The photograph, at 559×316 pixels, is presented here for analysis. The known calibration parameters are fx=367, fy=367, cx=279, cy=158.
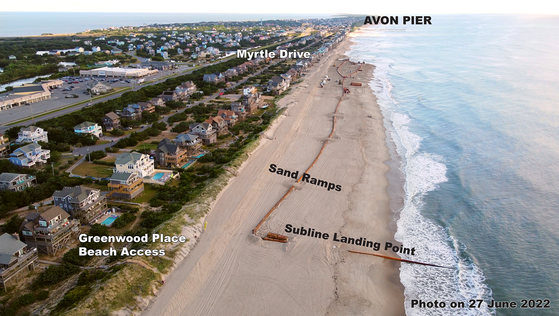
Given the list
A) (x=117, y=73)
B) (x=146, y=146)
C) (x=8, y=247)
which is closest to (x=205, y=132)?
(x=146, y=146)

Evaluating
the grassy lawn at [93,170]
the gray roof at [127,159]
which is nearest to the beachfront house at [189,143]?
the gray roof at [127,159]

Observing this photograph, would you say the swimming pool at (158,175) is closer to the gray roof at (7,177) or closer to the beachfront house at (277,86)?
the gray roof at (7,177)

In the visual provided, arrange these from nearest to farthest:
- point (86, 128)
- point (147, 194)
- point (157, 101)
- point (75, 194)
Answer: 1. point (75, 194)
2. point (147, 194)
3. point (86, 128)
4. point (157, 101)

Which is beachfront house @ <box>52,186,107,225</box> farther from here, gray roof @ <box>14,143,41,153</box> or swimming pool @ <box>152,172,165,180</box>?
gray roof @ <box>14,143,41,153</box>

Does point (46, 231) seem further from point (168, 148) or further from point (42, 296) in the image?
point (168, 148)

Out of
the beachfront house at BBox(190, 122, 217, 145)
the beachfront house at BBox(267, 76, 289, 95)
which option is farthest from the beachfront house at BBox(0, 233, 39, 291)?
the beachfront house at BBox(267, 76, 289, 95)

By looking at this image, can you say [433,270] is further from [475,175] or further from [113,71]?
[113,71]

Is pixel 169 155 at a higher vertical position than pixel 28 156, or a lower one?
lower
